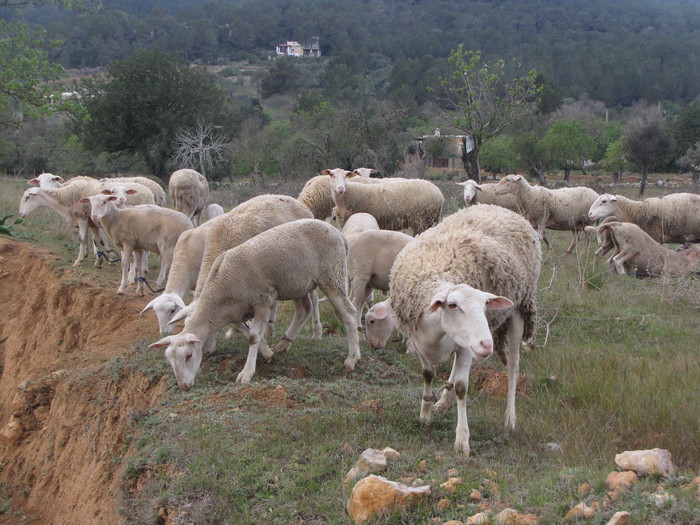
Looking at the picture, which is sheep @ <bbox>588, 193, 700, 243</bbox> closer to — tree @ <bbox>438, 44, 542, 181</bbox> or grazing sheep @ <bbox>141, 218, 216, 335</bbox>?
tree @ <bbox>438, 44, 542, 181</bbox>

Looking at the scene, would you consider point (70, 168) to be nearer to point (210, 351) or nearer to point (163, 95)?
point (163, 95)

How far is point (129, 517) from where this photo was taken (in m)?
4.45

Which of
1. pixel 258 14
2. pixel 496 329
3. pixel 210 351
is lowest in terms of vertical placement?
pixel 210 351

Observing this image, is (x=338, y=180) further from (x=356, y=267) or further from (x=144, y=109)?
(x=144, y=109)

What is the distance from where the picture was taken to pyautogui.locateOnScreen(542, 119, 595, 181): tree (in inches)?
1508

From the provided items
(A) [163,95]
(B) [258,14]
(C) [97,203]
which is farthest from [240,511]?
(B) [258,14]

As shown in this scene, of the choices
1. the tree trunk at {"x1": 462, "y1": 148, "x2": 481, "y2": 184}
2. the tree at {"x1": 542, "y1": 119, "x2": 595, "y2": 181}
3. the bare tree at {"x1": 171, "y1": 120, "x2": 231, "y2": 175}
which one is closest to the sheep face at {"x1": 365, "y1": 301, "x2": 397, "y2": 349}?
the tree trunk at {"x1": 462, "y1": 148, "x2": 481, "y2": 184}

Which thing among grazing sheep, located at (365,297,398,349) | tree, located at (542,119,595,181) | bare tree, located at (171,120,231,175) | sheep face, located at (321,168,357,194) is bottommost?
tree, located at (542,119,595,181)

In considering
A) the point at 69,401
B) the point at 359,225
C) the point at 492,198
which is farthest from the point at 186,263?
the point at 492,198

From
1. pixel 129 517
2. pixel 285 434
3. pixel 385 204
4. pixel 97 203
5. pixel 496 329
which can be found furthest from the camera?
pixel 385 204

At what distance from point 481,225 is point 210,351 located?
10.0 feet

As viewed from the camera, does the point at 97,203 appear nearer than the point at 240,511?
No

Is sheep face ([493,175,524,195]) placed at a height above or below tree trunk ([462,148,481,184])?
above

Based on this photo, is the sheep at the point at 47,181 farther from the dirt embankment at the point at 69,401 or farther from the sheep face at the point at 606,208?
the sheep face at the point at 606,208
